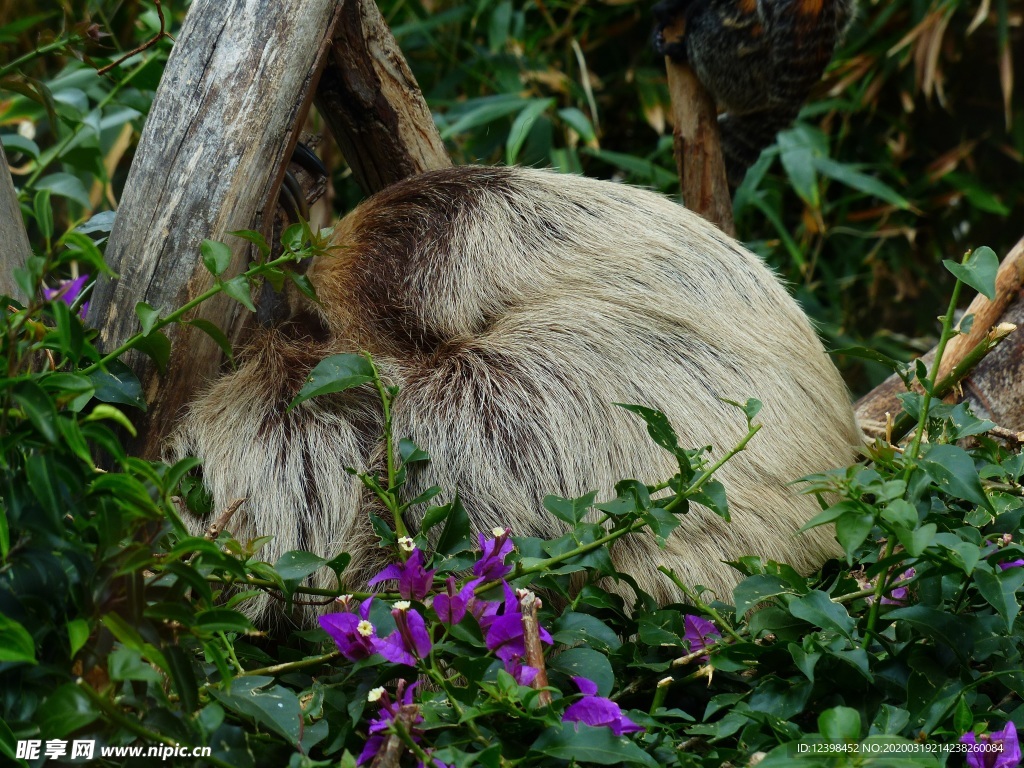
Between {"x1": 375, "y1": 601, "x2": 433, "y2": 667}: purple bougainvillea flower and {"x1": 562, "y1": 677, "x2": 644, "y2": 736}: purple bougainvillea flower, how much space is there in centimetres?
15

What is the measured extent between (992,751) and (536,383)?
26.1 inches

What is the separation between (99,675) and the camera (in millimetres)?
820

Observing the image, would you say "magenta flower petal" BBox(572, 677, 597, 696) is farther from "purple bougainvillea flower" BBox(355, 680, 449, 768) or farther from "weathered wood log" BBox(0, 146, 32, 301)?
"weathered wood log" BBox(0, 146, 32, 301)

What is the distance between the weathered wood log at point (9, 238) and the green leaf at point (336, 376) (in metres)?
0.42

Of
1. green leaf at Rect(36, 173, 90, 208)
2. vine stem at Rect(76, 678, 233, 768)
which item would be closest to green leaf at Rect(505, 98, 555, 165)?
green leaf at Rect(36, 173, 90, 208)

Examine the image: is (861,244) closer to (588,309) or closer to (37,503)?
(588,309)

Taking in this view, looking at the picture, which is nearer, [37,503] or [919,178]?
[37,503]

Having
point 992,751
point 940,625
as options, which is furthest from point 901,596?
point 992,751

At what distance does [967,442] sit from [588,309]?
2.21ft

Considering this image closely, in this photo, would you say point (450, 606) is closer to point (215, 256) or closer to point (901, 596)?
point (215, 256)

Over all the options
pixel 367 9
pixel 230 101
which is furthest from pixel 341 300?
pixel 367 9

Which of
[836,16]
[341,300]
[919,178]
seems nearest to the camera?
[341,300]

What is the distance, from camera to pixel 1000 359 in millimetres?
1702

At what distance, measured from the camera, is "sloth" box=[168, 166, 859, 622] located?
4.07ft
